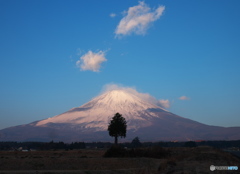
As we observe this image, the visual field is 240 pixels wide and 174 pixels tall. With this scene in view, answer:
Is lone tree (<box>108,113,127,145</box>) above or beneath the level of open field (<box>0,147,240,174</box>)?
above

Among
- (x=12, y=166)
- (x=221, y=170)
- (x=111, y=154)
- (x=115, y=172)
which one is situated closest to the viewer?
(x=221, y=170)

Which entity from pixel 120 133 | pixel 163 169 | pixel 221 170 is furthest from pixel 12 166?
pixel 120 133

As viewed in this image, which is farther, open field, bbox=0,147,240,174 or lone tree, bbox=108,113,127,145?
lone tree, bbox=108,113,127,145

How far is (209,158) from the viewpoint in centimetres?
3650

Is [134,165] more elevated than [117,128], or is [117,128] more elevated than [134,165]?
Answer: [117,128]

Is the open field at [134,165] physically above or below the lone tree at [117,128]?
below

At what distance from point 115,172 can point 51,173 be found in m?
6.72

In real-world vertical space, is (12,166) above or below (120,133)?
below

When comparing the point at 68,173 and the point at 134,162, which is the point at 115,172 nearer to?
the point at 68,173

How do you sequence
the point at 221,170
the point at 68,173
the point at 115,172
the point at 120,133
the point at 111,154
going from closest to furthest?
the point at 221,170, the point at 68,173, the point at 115,172, the point at 111,154, the point at 120,133

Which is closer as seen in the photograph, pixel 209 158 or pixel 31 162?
pixel 209 158

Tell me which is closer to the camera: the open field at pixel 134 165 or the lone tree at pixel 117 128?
the open field at pixel 134 165

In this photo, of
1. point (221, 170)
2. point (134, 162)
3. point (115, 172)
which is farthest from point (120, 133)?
point (221, 170)

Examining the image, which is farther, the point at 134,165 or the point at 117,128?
the point at 117,128
